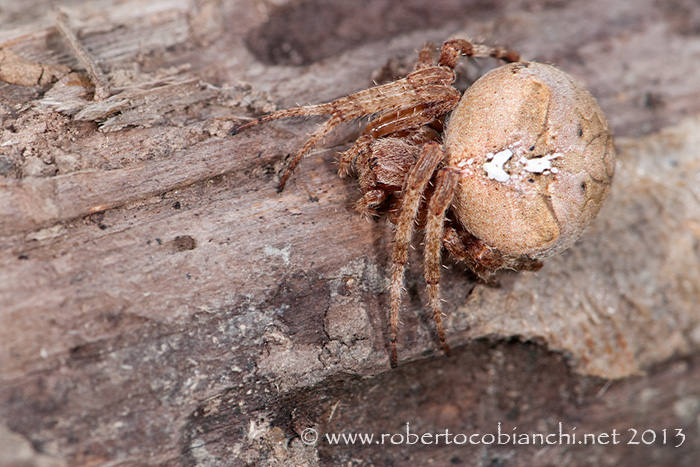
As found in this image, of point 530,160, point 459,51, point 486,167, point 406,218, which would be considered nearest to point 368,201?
point 406,218

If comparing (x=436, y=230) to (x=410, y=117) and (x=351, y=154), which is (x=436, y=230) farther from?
(x=410, y=117)

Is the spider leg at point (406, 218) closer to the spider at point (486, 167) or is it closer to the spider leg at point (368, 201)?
the spider at point (486, 167)

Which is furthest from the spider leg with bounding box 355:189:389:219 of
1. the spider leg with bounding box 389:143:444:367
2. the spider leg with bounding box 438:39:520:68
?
the spider leg with bounding box 438:39:520:68

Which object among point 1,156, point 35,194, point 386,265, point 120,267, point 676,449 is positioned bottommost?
point 676,449

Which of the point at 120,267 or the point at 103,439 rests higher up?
the point at 120,267

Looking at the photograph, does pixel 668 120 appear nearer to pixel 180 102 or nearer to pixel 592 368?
pixel 592 368

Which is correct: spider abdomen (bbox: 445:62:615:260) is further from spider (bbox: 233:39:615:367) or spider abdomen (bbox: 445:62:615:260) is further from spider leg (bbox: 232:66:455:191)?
spider leg (bbox: 232:66:455:191)

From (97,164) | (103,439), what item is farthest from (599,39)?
(103,439)
